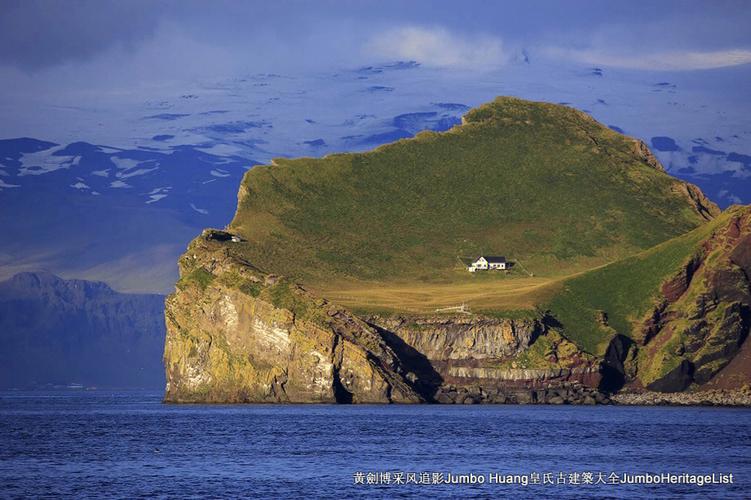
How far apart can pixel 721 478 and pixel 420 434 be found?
4309 centimetres

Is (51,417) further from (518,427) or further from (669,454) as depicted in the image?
(669,454)

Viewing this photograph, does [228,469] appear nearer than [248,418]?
Yes

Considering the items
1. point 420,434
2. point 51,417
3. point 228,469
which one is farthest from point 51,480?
point 51,417

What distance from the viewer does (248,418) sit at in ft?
573

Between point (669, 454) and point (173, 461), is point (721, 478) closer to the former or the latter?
point (669, 454)

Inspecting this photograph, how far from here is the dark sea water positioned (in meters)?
106

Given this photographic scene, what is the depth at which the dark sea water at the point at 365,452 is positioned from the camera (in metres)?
106

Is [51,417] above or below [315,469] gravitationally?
below

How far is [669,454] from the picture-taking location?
128 m

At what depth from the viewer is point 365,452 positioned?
130 m

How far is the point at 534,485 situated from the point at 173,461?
105 feet

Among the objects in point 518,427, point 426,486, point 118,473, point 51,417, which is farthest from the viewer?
point 51,417

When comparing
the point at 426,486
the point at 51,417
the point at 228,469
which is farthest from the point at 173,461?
the point at 51,417

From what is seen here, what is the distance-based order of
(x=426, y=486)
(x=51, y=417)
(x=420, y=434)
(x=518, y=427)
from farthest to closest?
(x=51, y=417)
(x=518, y=427)
(x=420, y=434)
(x=426, y=486)
